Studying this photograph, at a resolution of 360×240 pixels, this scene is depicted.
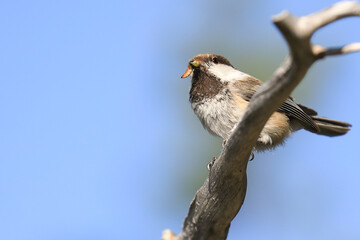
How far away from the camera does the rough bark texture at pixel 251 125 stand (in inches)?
72.3

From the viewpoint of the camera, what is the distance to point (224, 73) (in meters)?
3.94

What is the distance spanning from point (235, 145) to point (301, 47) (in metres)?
0.76

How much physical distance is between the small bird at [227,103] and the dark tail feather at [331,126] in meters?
0.17

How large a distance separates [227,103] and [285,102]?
54 centimetres

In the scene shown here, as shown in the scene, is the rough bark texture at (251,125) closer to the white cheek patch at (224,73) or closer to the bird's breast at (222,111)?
the bird's breast at (222,111)

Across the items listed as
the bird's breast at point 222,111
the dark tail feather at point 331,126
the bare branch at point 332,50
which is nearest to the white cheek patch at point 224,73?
the bird's breast at point 222,111

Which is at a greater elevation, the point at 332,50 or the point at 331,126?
the point at 331,126

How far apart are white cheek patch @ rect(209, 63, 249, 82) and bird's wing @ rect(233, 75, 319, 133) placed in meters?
0.06

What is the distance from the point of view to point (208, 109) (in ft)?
12.4

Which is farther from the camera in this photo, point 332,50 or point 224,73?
point 224,73

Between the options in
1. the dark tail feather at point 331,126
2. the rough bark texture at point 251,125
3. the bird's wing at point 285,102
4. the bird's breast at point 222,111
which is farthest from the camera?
the dark tail feather at point 331,126

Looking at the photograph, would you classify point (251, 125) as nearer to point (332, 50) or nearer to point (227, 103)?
point (332, 50)

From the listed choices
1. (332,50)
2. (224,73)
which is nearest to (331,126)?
(224,73)

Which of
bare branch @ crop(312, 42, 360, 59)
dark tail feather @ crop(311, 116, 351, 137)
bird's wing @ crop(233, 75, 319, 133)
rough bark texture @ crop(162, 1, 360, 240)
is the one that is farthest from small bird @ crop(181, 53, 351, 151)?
bare branch @ crop(312, 42, 360, 59)
